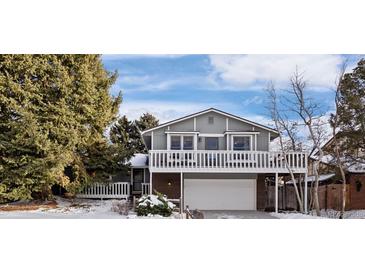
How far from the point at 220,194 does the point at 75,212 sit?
249 centimetres

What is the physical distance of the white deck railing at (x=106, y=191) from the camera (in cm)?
803

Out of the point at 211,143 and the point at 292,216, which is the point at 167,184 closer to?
the point at 211,143

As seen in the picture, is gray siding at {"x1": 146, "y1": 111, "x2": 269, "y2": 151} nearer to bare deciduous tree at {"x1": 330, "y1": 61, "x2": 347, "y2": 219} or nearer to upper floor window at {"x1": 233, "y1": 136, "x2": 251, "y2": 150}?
upper floor window at {"x1": 233, "y1": 136, "x2": 251, "y2": 150}

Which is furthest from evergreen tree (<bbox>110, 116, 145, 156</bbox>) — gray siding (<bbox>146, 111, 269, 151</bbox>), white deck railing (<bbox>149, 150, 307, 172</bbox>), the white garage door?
the white garage door

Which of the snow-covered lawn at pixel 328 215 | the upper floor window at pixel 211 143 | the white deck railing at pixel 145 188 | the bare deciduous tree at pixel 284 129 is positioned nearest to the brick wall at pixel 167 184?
the white deck railing at pixel 145 188

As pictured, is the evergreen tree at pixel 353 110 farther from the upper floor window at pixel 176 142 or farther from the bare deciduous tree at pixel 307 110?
the upper floor window at pixel 176 142

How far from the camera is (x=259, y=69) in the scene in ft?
24.5

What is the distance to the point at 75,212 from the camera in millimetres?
7512

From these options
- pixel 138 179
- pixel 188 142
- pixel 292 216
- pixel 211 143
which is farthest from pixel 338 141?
pixel 138 179
